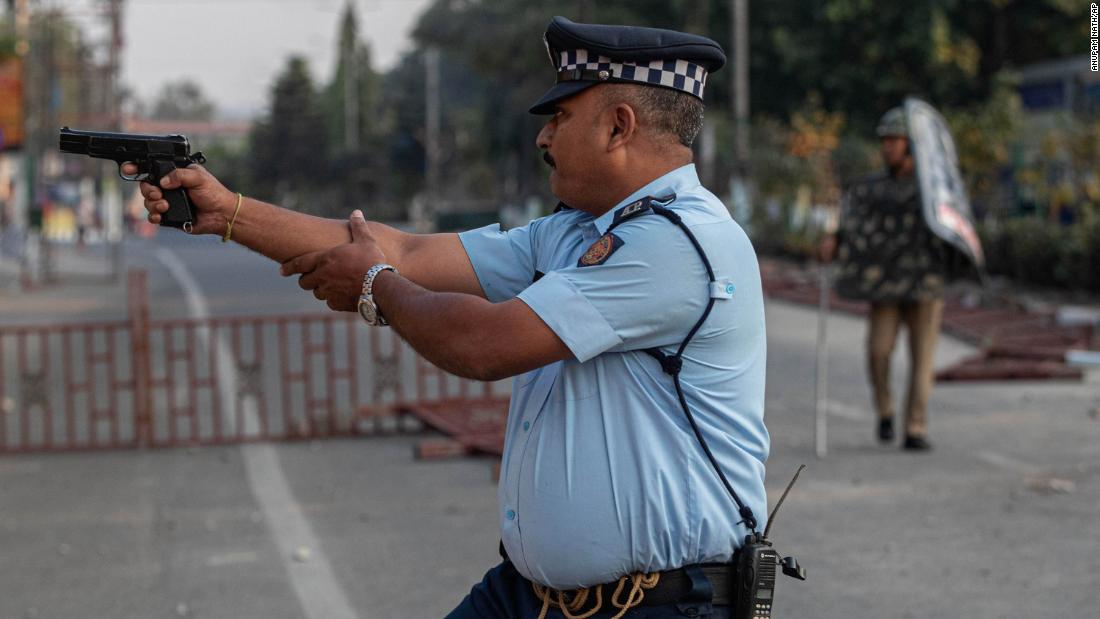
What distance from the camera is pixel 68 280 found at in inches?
1510

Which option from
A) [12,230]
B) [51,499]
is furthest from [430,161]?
[51,499]

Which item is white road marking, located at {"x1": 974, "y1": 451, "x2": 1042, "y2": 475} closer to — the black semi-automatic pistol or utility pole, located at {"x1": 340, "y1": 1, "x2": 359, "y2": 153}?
the black semi-automatic pistol

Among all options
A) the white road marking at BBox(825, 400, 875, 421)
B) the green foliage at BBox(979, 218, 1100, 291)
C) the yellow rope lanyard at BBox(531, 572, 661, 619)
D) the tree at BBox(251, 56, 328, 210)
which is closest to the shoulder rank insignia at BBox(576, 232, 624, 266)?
the yellow rope lanyard at BBox(531, 572, 661, 619)

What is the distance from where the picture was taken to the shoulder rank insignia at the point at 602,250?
3.07m

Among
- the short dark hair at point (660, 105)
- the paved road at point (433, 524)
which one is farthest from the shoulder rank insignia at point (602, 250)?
the paved road at point (433, 524)

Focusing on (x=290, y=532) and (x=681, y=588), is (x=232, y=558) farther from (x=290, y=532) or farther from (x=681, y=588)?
(x=681, y=588)

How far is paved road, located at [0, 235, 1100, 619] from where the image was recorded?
6.77 m

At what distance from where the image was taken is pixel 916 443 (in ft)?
33.7

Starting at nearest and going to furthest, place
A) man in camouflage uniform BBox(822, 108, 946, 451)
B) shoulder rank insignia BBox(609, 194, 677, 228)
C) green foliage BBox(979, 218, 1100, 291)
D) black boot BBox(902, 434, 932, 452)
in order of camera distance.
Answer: shoulder rank insignia BBox(609, 194, 677, 228) < black boot BBox(902, 434, 932, 452) < man in camouflage uniform BBox(822, 108, 946, 451) < green foliage BBox(979, 218, 1100, 291)

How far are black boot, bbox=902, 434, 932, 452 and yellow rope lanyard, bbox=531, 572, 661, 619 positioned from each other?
7.35 metres

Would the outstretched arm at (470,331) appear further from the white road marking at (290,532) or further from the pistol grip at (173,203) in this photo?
the white road marking at (290,532)

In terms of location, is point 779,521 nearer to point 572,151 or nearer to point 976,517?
point 976,517

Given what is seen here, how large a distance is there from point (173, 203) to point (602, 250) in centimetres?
94

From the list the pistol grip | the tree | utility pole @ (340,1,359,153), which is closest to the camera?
the pistol grip
